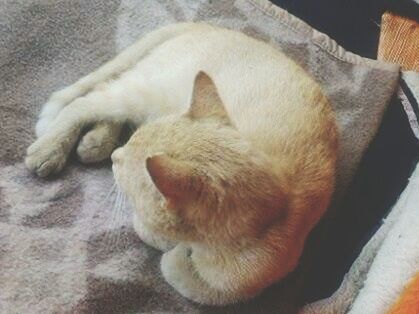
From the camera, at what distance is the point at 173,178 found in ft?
3.66

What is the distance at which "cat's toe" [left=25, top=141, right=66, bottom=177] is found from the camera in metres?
1.58

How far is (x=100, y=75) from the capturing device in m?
1.72

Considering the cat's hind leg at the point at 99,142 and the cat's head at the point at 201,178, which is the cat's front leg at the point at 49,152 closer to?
the cat's hind leg at the point at 99,142

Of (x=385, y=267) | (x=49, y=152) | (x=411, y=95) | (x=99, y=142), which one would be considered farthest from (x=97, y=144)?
(x=411, y=95)

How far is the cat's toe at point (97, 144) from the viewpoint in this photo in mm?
1618

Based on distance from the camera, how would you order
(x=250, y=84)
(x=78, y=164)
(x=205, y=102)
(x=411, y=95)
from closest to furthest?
(x=205, y=102) → (x=250, y=84) → (x=78, y=164) → (x=411, y=95)

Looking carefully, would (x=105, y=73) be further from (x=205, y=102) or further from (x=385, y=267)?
(x=385, y=267)

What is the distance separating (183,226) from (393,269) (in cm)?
49

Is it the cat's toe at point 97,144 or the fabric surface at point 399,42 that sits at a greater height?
the fabric surface at point 399,42

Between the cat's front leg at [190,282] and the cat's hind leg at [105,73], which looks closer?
the cat's front leg at [190,282]

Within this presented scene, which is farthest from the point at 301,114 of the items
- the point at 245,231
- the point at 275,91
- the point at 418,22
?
the point at 418,22

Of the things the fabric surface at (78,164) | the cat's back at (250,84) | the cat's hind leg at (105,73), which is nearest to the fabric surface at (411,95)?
the fabric surface at (78,164)

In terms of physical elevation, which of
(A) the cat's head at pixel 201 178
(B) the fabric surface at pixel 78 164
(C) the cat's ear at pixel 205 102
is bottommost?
(B) the fabric surface at pixel 78 164

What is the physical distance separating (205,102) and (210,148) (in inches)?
5.2
